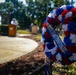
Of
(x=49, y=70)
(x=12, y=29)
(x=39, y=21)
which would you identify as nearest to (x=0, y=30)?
(x=12, y=29)

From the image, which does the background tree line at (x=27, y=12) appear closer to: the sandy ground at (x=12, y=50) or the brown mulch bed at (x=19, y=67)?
the sandy ground at (x=12, y=50)

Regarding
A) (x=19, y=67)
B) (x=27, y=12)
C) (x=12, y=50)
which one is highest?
(x=19, y=67)

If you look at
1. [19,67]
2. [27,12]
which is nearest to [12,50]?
[19,67]

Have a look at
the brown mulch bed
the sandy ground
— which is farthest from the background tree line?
the brown mulch bed

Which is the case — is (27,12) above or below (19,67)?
below

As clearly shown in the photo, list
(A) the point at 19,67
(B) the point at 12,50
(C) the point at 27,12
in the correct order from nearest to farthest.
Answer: (A) the point at 19,67
(B) the point at 12,50
(C) the point at 27,12

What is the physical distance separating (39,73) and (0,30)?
1804cm

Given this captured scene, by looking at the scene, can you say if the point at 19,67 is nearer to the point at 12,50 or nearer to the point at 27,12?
the point at 12,50

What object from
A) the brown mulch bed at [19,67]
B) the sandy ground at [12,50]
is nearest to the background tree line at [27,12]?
the sandy ground at [12,50]

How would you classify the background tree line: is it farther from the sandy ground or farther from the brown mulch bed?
the brown mulch bed

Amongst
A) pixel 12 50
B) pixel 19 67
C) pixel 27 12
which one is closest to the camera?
pixel 19 67

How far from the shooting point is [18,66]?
21.0 ft

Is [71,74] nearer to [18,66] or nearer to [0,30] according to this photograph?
[18,66]

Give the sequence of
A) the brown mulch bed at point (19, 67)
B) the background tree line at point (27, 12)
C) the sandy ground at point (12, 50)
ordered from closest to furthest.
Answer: the brown mulch bed at point (19, 67), the sandy ground at point (12, 50), the background tree line at point (27, 12)
